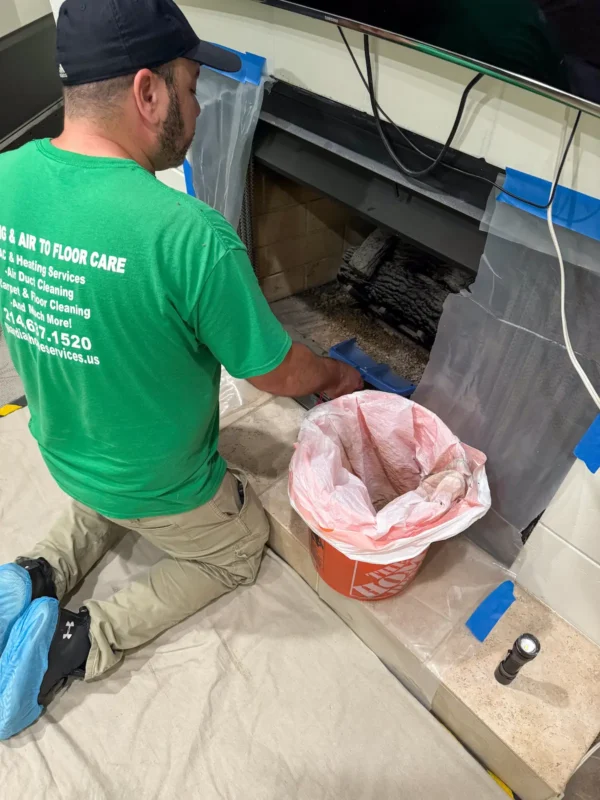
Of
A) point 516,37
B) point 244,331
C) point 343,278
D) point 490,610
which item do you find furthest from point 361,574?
point 343,278

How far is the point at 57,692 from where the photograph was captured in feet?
3.86

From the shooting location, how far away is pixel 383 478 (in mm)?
1377

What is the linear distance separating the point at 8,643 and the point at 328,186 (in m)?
1.18

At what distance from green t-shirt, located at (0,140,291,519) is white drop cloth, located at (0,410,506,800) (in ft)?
1.64

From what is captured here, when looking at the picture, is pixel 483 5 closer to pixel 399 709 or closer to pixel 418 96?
pixel 418 96

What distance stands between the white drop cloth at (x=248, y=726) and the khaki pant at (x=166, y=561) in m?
0.08

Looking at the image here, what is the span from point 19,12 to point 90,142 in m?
1.95

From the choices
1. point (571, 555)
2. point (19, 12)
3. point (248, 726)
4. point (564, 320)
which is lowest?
point (248, 726)

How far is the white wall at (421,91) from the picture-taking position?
0.79 meters

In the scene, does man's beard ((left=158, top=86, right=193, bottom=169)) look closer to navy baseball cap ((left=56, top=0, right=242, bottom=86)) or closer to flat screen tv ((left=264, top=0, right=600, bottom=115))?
navy baseball cap ((left=56, top=0, right=242, bottom=86))

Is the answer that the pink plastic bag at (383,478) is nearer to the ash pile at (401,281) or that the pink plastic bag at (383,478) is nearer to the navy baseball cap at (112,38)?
the ash pile at (401,281)

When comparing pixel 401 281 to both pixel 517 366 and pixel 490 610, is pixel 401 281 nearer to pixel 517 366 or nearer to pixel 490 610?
pixel 517 366

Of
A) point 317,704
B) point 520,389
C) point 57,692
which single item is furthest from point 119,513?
point 520,389

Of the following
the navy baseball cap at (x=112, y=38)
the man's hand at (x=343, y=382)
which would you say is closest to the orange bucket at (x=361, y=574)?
the man's hand at (x=343, y=382)
